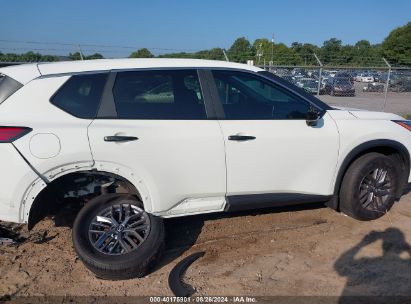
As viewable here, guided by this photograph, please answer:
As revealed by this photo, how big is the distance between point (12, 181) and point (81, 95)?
2.93 feet

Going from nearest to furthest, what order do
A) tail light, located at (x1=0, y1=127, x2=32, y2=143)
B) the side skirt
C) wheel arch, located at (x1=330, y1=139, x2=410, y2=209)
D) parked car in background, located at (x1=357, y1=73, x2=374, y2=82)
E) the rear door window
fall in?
tail light, located at (x1=0, y1=127, x2=32, y2=143), the rear door window, the side skirt, wheel arch, located at (x1=330, y1=139, x2=410, y2=209), parked car in background, located at (x1=357, y1=73, x2=374, y2=82)

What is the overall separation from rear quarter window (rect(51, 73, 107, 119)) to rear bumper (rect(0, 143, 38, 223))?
542 millimetres

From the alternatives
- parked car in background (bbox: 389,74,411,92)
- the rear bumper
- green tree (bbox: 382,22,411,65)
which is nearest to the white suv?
the rear bumper

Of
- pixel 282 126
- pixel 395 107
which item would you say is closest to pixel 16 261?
pixel 282 126

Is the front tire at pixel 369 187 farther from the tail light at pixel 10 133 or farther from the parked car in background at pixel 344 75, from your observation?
the parked car in background at pixel 344 75

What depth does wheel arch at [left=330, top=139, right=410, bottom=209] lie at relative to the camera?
433cm

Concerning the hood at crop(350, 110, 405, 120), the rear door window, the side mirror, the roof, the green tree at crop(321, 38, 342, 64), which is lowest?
the green tree at crop(321, 38, 342, 64)

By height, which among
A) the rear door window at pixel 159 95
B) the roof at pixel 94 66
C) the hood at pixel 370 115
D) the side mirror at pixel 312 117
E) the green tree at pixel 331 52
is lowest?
the green tree at pixel 331 52

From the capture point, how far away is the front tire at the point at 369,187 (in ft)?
14.4

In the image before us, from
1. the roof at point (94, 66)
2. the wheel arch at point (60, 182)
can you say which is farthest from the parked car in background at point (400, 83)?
Answer: the wheel arch at point (60, 182)

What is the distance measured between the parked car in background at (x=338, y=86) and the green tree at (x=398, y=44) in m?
62.0

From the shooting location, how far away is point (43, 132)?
335cm

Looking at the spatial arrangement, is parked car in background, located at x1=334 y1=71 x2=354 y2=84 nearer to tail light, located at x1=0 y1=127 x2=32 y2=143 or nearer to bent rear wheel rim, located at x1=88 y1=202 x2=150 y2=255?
bent rear wheel rim, located at x1=88 y1=202 x2=150 y2=255

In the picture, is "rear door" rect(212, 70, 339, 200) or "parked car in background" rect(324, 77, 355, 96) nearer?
"rear door" rect(212, 70, 339, 200)
